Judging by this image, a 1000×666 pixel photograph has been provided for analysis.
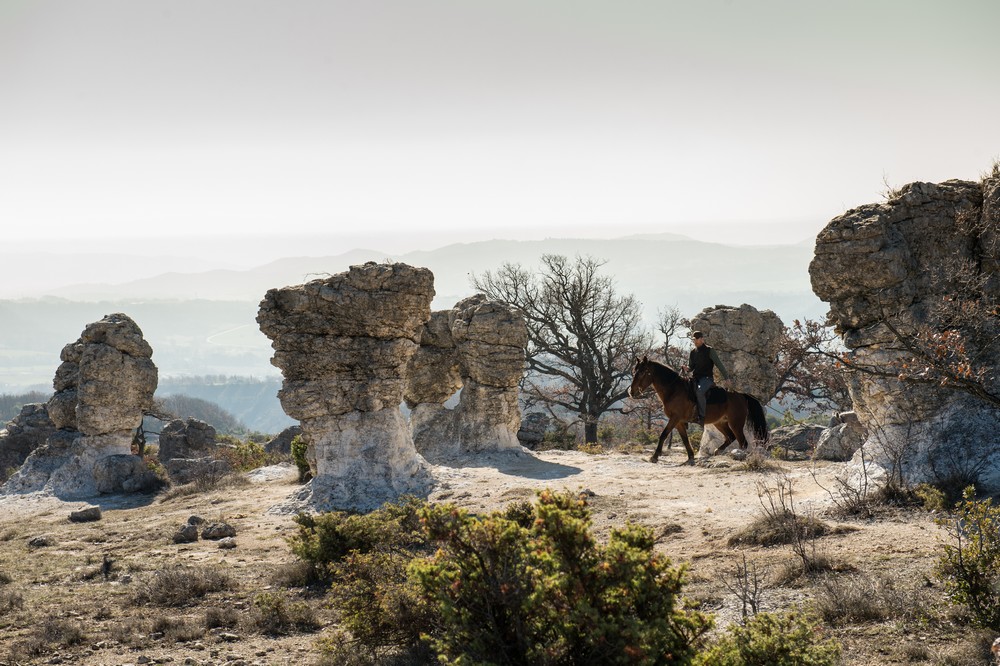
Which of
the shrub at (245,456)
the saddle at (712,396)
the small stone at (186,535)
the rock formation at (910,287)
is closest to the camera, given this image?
the rock formation at (910,287)

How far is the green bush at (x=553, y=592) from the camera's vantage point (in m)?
4.95

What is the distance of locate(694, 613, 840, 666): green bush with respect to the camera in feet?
16.1

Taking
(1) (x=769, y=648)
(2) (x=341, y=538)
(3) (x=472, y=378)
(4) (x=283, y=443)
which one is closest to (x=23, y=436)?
(4) (x=283, y=443)

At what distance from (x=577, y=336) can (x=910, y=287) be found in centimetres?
2303

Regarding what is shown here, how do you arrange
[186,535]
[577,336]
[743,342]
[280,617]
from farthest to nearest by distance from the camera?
[577,336] < [743,342] < [186,535] < [280,617]

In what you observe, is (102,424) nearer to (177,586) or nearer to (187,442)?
(187,442)

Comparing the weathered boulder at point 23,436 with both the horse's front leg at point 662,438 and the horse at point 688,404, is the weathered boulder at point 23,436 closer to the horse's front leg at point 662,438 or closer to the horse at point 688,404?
the horse's front leg at point 662,438

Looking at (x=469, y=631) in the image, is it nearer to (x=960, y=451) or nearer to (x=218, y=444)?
(x=960, y=451)

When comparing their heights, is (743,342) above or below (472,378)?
above

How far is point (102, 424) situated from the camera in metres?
21.5

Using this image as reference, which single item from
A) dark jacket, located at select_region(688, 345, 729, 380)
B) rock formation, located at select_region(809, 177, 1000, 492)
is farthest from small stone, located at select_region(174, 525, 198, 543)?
rock formation, located at select_region(809, 177, 1000, 492)

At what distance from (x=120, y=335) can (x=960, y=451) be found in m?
19.6

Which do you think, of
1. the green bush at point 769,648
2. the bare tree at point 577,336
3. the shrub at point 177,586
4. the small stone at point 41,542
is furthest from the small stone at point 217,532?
the bare tree at point 577,336

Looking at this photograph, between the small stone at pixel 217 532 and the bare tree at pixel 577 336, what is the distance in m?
18.5
